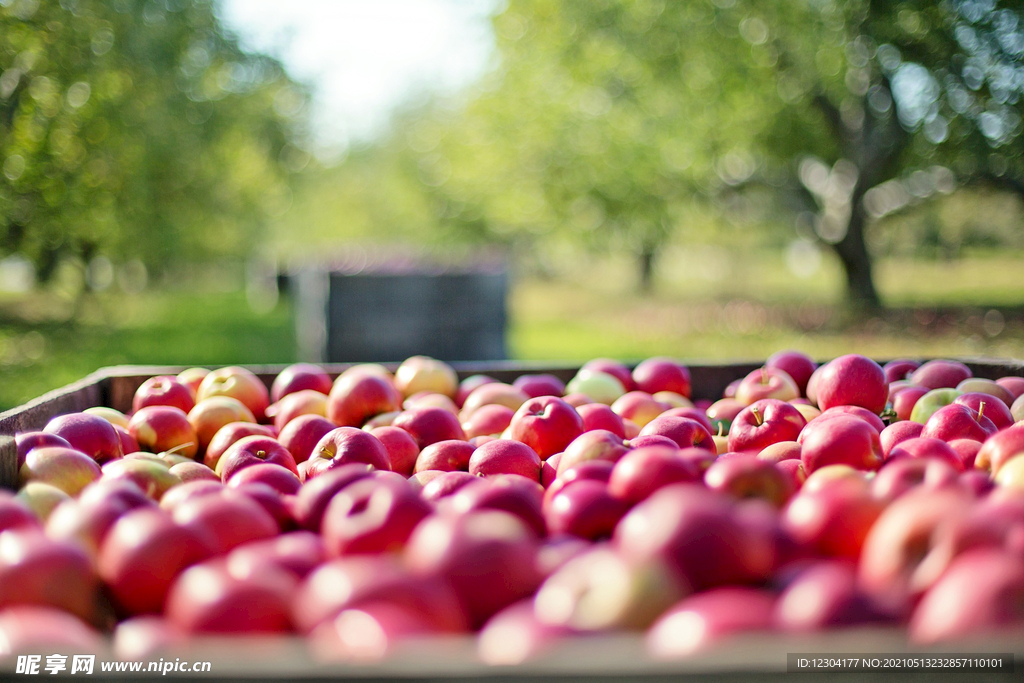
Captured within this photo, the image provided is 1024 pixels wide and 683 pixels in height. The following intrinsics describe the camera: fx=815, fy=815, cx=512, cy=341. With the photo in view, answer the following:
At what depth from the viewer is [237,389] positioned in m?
3.10

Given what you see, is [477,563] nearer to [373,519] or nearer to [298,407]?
[373,519]

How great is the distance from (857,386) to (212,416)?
2.16m

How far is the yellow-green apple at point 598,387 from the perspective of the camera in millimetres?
3193

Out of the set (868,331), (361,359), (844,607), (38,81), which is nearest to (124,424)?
(844,607)

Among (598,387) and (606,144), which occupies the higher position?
(606,144)

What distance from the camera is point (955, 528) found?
1147 millimetres

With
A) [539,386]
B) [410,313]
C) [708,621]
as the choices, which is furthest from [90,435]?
[410,313]

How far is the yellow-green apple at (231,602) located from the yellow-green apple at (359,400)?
1.73 m

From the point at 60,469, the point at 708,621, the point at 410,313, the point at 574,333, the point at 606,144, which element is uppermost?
the point at 606,144

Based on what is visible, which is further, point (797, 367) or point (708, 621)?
point (797, 367)

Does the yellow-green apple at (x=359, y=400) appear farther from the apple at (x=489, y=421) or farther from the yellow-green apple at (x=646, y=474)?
the yellow-green apple at (x=646, y=474)

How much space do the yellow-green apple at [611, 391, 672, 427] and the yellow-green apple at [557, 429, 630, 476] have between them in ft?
2.73

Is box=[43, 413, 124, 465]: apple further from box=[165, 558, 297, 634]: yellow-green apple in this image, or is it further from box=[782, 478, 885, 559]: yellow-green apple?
box=[782, 478, 885, 559]: yellow-green apple

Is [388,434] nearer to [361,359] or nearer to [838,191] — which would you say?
[361,359]
